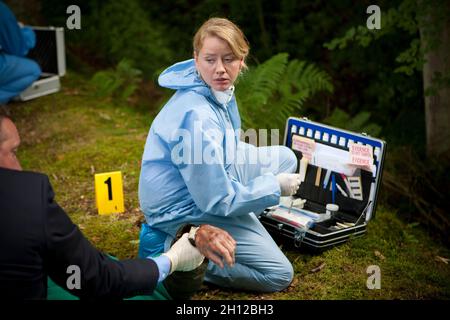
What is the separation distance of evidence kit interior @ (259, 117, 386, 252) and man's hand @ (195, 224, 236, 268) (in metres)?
0.93

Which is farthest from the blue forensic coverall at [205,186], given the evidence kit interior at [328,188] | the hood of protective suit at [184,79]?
the evidence kit interior at [328,188]

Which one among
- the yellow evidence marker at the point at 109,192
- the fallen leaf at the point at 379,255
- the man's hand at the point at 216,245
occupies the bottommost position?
the fallen leaf at the point at 379,255

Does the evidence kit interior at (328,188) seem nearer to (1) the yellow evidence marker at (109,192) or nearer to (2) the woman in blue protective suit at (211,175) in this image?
(2) the woman in blue protective suit at (211,175)

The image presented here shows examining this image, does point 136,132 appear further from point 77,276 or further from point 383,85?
point 77,276

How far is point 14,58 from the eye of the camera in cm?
604

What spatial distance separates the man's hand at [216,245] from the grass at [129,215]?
1.85 ft

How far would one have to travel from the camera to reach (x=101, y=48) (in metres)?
7.87

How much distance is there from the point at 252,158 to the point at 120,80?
3.41 meters

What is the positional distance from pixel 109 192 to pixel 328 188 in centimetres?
152

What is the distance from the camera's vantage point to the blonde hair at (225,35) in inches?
115

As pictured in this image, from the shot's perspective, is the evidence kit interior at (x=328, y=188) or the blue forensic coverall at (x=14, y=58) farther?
the blue forensic coverall at (x=14, y=58)

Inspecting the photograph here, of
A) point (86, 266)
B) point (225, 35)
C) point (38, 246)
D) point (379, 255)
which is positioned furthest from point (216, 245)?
point (379, 255)

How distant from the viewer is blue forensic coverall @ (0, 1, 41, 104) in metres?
5.93
